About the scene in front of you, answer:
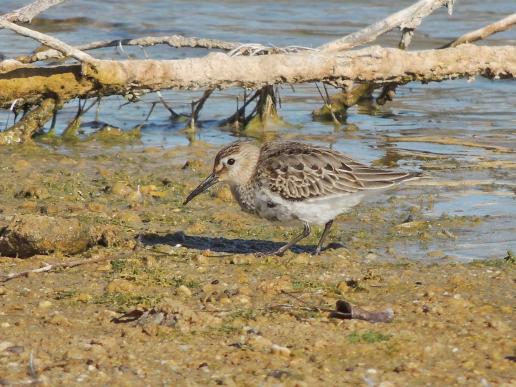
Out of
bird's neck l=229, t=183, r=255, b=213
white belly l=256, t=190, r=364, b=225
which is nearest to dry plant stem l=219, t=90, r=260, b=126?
bird's neck l=229, t=183, r=255, b=213

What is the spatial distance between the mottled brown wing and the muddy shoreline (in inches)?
17.7

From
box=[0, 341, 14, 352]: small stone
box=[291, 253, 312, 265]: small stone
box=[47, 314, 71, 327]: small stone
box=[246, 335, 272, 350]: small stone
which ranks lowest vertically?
box=[291, 253, 312, 265]: small stone

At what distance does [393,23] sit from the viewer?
11828 millimetres

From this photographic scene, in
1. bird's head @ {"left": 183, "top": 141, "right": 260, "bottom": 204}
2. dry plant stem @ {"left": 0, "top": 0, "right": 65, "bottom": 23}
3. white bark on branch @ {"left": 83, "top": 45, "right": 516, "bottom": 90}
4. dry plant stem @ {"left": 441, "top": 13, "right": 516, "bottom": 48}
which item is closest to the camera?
bird's head @ {"left": 183, "top": 141, "right": 260, "bottom": 204}

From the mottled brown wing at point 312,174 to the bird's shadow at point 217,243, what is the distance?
0.50 meters

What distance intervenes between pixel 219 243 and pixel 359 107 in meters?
5.99

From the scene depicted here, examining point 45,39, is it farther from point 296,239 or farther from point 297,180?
point 296,239

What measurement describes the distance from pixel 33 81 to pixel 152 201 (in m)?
2.06

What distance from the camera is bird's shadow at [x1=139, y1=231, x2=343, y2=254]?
8.05 m

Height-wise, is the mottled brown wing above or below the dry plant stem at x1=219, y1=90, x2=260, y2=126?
above

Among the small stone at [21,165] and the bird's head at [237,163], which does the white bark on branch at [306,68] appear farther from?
the bird's head at [237,163]

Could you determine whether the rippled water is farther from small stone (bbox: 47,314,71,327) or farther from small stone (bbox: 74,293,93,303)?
small stone (bbox: 47,314,71,327)

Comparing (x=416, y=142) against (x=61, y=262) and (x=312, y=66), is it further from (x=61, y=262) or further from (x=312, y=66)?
(x=61, y=262)

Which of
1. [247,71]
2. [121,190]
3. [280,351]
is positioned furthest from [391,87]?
[280,351]
